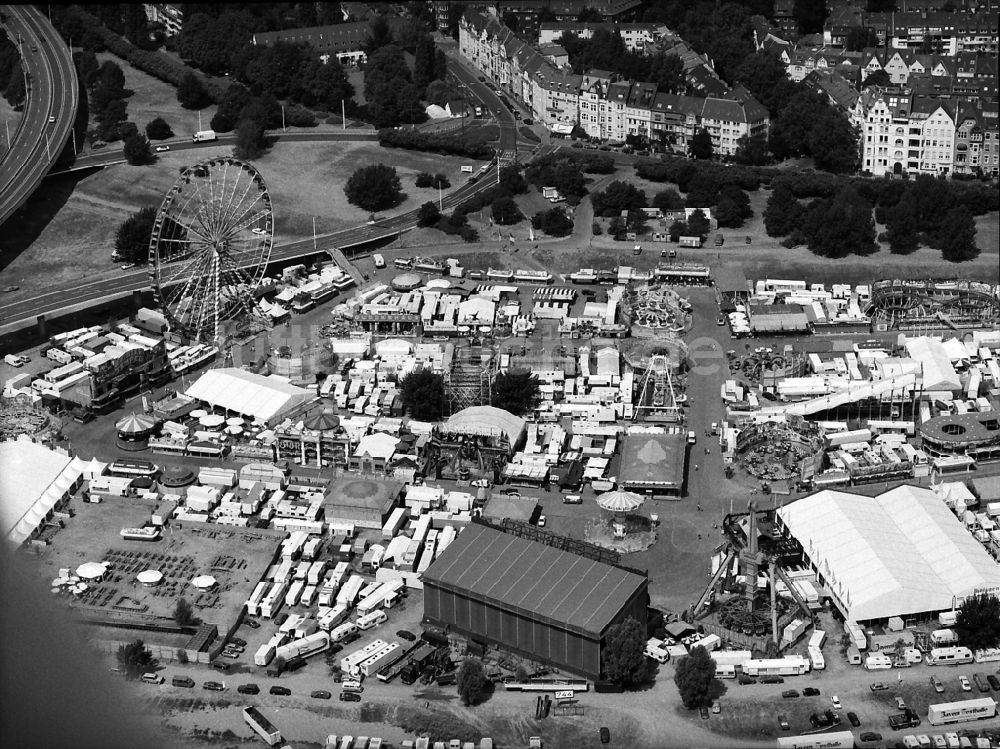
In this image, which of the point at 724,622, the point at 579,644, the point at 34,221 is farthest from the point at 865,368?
the point at 34,221

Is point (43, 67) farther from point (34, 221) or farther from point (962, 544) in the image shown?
point (962, 544)

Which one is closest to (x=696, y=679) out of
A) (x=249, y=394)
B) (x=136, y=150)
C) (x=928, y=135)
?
(x=249, y=394)

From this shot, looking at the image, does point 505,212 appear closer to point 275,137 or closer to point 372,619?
point 275,137

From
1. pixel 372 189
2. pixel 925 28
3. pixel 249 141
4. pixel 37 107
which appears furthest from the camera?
pixel 925 28

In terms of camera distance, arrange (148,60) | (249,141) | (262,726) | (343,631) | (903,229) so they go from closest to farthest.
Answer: (262,726) → (343,631) → (903,229) → (249,141) → (148,60)

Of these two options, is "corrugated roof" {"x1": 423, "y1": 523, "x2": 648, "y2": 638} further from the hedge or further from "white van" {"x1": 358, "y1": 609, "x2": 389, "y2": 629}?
the hedge

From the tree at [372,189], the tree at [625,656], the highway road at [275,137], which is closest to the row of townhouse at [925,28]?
the highway road at [275,137]

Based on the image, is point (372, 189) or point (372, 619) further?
point (372, 189)
